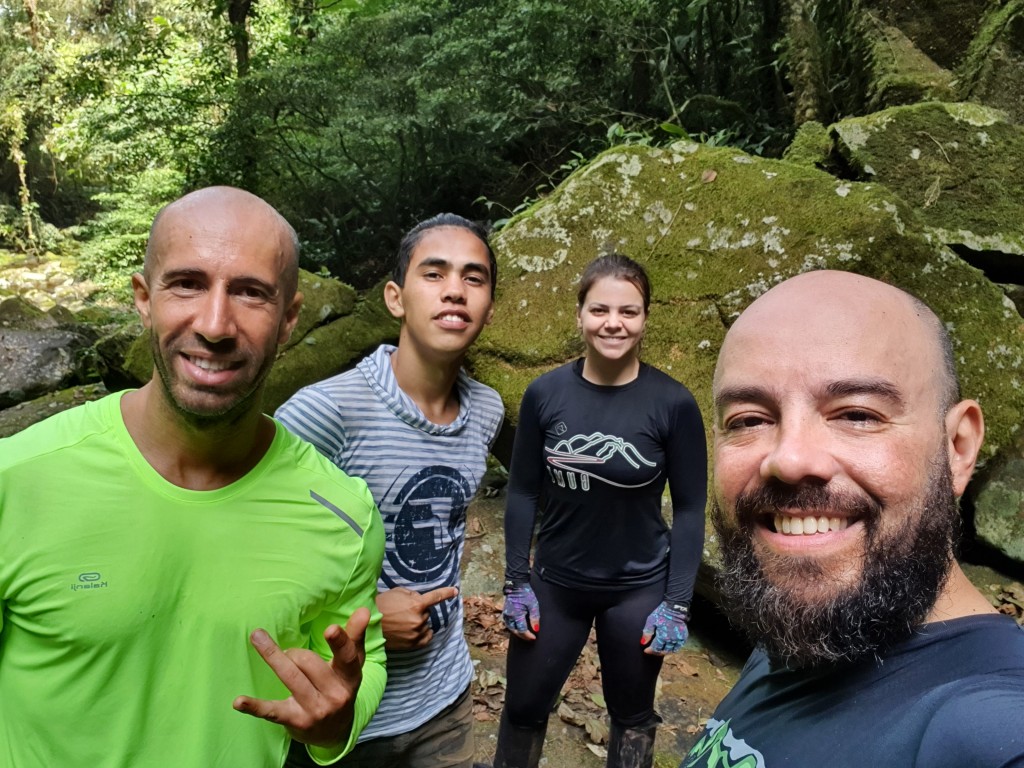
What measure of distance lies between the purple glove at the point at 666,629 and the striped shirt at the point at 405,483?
710mm

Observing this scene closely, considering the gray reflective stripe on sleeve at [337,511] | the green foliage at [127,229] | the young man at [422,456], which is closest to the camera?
the gray reflective stripe on sleeve at [337,511]

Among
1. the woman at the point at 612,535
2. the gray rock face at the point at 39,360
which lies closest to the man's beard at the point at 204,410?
the woman at the point at 612,535

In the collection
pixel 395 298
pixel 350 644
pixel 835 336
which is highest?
pixel 835 336

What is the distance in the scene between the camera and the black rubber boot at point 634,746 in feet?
7.71

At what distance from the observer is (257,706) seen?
40.8 inches

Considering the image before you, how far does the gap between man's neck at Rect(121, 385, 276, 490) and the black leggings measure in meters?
1.45

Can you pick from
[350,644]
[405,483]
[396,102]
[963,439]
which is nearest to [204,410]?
[350,644]

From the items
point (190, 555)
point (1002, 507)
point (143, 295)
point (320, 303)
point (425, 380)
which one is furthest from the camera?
point (320, 303)

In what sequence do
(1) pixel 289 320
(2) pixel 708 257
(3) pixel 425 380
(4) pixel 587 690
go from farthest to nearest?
(2) pixel 708 257 < (4) pixel 587 690 < (3) pixel 425 380 < (1) pixel 289 320

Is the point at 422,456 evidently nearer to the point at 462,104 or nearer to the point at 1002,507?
the point at 1002,507

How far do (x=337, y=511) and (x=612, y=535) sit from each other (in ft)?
4.11

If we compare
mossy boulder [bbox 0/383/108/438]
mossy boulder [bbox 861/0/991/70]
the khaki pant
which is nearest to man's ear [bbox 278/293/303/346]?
the khaki pant

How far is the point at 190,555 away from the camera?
3.85ft

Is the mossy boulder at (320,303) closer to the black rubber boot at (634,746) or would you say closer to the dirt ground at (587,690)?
the dirt ground at (587,690)
